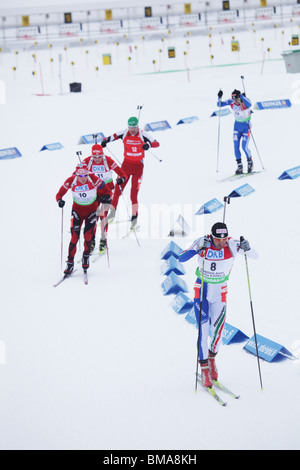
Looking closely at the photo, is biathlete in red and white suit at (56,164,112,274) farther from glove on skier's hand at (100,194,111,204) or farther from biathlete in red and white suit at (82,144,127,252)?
biathlete in red and white suit at (82,144,127,252)

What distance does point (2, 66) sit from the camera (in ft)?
98.7

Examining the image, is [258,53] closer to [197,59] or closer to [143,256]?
[197,59]

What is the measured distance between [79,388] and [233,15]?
34.7 m

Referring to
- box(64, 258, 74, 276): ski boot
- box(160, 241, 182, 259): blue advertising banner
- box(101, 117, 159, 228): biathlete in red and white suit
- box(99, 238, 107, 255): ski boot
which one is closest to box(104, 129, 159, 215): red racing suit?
box(101, 117, 159, 228): biathlete in red and white suit

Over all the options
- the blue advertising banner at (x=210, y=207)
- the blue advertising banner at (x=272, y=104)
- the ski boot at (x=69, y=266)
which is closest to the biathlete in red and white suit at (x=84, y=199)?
the ski boot at (x=69, y=266)

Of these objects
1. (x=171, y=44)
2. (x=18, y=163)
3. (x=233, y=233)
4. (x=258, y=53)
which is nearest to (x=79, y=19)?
(x=171, y=44)

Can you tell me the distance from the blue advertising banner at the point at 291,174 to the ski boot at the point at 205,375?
265 inches

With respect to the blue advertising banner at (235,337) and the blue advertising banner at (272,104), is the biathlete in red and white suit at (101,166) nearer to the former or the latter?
the blue advertising banner at (235,337)

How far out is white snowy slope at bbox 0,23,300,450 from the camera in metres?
5.14

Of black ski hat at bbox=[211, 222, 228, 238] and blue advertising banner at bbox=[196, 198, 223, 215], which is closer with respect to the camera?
black ski hat at bbox=[211, 222, 228, 238]

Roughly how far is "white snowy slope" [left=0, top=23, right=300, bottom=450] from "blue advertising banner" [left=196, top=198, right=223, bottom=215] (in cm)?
27

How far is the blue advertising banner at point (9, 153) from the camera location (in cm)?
1578

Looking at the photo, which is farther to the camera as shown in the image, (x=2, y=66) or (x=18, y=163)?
(x=2, y=66)

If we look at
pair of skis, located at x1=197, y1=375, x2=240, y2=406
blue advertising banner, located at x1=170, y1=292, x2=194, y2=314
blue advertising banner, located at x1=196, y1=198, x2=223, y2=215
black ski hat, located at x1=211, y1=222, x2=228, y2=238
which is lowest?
pair of skis, located at x1=197, y1=375, x2=240, y2=406
